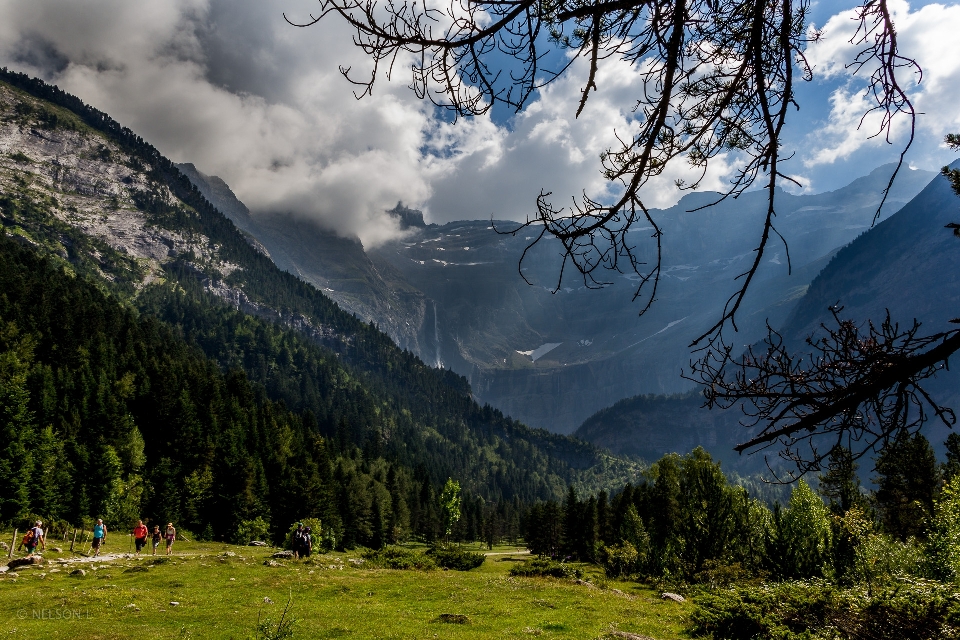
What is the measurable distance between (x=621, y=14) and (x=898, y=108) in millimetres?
1886

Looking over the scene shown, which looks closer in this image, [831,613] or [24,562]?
[831,613]

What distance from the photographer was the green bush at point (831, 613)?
1012cm

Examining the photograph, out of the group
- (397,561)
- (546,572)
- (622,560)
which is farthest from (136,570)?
(622,560)

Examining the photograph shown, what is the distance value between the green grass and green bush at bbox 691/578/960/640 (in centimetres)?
200

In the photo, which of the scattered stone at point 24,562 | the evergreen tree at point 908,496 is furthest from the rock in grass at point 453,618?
the evergreen tree at point 908,496

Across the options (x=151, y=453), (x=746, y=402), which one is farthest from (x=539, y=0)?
(x=151, y=453)

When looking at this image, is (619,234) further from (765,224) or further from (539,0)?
(539,0)

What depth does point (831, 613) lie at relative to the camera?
12398 mm

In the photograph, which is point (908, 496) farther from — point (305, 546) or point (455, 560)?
point (305, 546)

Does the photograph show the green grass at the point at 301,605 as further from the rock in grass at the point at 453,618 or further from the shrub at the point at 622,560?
the shrub at the point at 622,560

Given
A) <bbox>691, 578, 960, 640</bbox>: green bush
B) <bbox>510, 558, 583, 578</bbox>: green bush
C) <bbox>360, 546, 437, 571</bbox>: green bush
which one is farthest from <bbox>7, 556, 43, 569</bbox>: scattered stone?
<bbox>691, 578, 960, 640</bbox>: green bush

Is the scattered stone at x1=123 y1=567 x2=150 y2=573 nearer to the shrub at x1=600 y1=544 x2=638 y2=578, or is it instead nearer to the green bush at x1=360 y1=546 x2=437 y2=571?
the green bush at x1=360 y1=546 x2=437 y2=571

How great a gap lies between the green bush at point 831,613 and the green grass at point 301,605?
78.7 inches

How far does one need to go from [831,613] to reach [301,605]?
14.8m
